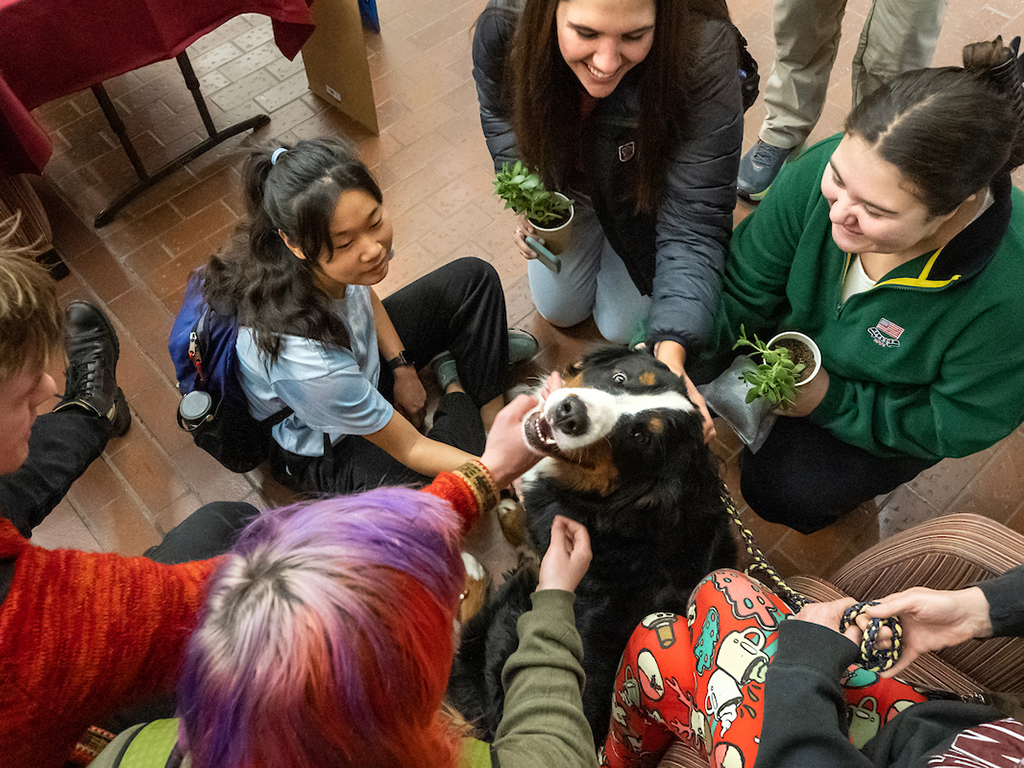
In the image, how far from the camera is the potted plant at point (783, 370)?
171cm

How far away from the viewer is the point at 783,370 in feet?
5.60

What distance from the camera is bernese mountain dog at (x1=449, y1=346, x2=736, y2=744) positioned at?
1.59m

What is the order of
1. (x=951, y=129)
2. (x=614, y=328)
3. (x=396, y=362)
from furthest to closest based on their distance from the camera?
1. (x=614, y=328)
2. (x=396, y=362)
3. (x=951, y=129)

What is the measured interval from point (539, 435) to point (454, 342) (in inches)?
37.3

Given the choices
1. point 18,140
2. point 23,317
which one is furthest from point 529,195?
point 18,140

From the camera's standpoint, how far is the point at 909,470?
1.95 metres

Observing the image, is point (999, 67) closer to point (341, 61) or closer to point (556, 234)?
point (556, 234)

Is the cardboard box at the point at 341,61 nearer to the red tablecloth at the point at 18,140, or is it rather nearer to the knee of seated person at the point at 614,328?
the red tablecloth at the point at 18,140

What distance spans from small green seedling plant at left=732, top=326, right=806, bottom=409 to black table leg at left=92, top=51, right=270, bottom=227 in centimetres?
265

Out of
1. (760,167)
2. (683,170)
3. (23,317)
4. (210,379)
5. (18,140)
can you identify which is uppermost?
(23,317)

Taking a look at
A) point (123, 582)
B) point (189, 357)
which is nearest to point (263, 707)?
point (123, 582)

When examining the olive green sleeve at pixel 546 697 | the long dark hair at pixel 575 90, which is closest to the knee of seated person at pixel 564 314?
the long dark hair at pixel 575 90

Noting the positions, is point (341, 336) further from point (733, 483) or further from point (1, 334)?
point (733, 483)

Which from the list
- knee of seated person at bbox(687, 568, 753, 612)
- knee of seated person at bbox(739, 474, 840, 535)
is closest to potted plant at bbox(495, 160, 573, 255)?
knee of seated person at bbox(739, 474, 840, 535)
